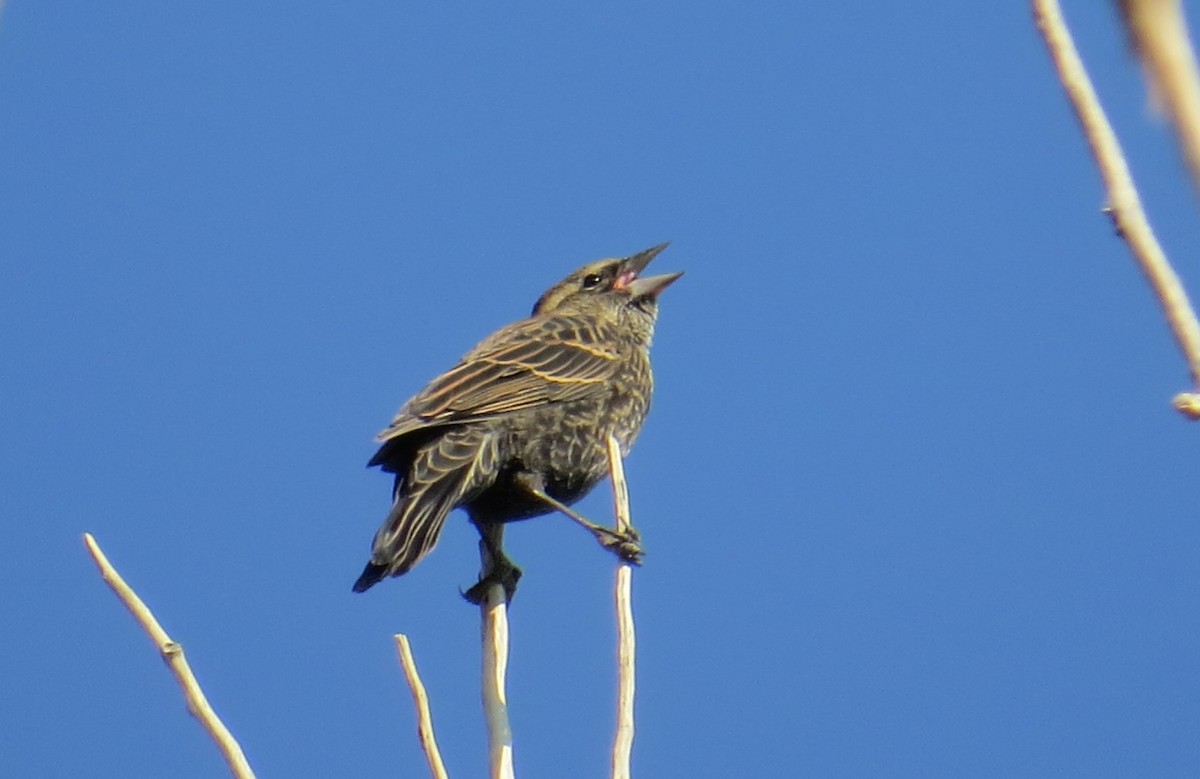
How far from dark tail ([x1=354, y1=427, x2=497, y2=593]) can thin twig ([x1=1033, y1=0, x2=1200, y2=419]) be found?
367 centimetres

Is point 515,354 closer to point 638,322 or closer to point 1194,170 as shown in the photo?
point 638,322

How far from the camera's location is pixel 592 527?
5.56m

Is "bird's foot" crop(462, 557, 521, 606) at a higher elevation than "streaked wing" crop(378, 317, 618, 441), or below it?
below

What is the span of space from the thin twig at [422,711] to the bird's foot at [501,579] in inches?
77.1

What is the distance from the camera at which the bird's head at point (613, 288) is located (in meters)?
7.24

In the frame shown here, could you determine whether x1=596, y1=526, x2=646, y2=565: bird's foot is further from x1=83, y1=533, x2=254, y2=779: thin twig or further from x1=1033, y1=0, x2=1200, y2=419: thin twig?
x1=1033, y1=0, x2=1200, y2=419: thin twig

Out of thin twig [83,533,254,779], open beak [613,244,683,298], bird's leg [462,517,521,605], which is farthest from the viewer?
open beak [613,244,683,298]

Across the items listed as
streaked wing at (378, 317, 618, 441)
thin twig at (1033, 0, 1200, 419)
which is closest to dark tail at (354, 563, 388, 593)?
streaked wing at (378, 317, 618, 441)

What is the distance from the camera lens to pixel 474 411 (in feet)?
18.5

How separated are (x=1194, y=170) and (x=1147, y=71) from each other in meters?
0.12

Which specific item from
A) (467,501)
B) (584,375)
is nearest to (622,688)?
(467,501)

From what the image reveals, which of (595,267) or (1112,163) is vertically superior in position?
(595,267)

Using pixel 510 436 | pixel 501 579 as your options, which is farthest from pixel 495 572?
pixel 510 436

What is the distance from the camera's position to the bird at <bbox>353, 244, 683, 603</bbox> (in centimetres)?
508
